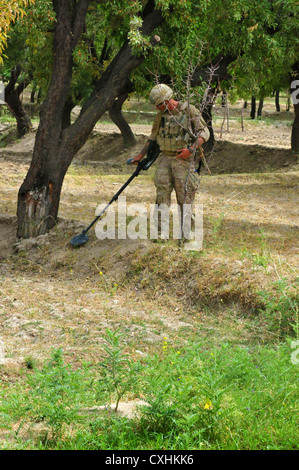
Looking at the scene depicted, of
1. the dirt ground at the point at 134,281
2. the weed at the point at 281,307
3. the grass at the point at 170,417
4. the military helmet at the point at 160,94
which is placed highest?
the military helmet at the point at 160,94

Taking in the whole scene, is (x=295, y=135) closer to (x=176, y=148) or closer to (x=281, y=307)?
(x=176, y=148)

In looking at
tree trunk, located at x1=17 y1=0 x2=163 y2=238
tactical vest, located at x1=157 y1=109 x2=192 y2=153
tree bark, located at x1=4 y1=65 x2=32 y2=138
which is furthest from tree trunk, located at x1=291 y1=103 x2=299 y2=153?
tactical vest, located at x1=157 y1=109 x2=192 y2=153

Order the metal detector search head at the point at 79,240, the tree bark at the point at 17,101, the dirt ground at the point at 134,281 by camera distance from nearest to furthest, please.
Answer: the dirt ground at the point at 134,281
the metal detector search head at the point at 79,240
the tree bark at the point at 17,101

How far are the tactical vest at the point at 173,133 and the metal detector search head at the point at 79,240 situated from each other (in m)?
1.95

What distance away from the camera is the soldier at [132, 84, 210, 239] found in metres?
8.37

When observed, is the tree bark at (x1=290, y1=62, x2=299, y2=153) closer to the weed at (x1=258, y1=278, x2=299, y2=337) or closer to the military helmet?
the military helmet

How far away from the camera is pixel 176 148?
28.3ft

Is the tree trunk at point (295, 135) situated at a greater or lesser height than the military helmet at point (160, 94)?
lesser

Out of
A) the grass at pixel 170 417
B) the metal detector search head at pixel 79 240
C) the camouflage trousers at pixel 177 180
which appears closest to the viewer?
the grass at pixel 170 417

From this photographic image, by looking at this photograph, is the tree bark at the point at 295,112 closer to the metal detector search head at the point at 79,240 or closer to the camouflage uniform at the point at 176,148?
the camouflage uniform at the point at 176,148

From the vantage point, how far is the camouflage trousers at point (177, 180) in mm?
8594

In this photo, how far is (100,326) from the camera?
7.14 m

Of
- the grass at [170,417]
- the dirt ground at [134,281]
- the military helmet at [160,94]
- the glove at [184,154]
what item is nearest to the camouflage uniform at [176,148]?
the glove at [184,154]
